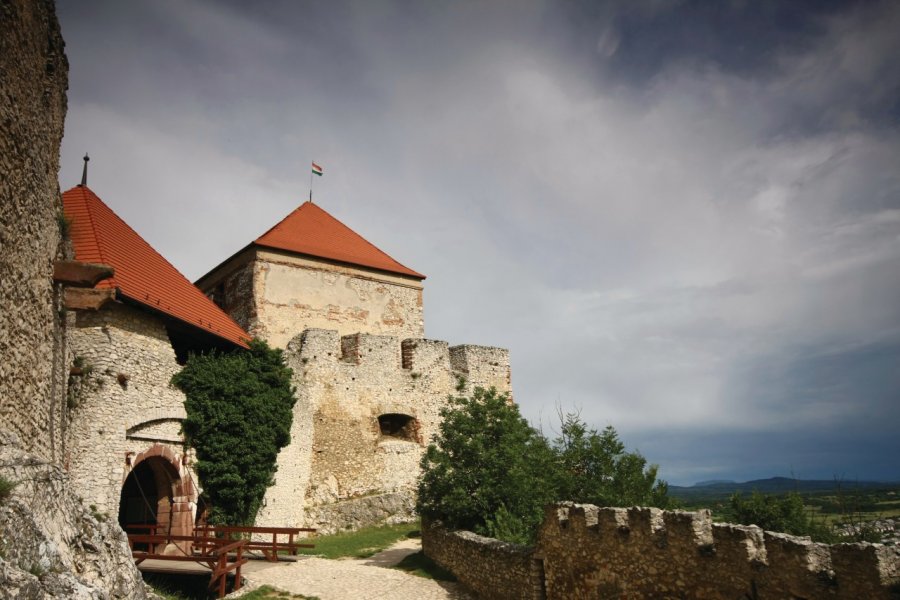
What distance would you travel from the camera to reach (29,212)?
640cm

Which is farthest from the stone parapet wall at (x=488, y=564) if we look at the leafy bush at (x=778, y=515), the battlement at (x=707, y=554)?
the leafy bush at (x=778, y=515)

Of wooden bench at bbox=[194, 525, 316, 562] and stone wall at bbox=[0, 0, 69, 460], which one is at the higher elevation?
stone wall at bbox=[0, 0, 69, 460]

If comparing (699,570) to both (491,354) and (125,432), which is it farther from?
(491,354)

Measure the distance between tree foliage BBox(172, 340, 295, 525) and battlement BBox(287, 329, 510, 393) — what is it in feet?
13.0

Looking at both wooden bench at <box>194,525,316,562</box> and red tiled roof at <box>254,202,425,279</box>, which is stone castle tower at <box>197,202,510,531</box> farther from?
wooden bench at <box>194,525,316,562</box>

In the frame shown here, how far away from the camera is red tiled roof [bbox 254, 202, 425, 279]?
829 inches

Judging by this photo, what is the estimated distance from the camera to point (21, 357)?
6.29 metres

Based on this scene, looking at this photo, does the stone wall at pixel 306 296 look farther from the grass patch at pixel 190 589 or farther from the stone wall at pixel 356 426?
the grass patch at pixel 190 589

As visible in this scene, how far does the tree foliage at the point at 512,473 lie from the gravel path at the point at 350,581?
62.0 inches

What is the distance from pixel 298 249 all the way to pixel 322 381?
16.9 ft

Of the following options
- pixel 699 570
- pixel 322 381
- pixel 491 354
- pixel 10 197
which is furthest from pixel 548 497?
pixel 10 197

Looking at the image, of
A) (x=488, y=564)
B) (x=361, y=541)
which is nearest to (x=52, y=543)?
(x=488, y=564)

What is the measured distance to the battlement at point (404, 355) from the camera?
60.2ft

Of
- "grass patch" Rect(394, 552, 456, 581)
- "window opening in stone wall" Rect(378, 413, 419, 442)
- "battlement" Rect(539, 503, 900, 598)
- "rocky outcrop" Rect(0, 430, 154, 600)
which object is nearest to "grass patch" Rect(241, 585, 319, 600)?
"grass patch" Rect(394, 552, 456, 581)
